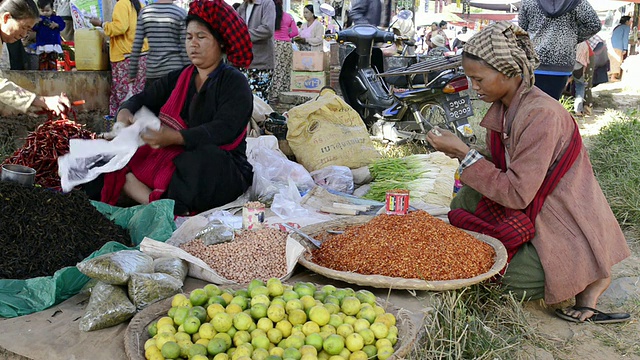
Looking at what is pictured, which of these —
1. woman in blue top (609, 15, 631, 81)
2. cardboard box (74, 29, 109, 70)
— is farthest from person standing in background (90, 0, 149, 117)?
woman in blue top (609, 15, 631, 81)

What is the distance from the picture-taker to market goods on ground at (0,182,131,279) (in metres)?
2.26

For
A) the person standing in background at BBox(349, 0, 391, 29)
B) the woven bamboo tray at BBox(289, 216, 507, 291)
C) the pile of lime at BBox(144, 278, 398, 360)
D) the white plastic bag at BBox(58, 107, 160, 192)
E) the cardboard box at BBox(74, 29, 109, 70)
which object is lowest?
the woven bamboo tray at BBox(289, 216, 507, 291)

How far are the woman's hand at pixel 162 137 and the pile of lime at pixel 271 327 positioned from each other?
134 cm

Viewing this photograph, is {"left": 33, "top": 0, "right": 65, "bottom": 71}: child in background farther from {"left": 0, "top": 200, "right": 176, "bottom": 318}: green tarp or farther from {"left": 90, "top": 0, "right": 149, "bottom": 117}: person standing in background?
{"left": 0, "top": 200, "right": 176, "bottom": 318}: green tarp

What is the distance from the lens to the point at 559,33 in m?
5.06

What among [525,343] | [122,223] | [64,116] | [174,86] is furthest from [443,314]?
[64,116]

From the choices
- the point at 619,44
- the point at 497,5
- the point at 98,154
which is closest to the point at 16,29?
the point at 98,154

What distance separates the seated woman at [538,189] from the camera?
2.36 metres

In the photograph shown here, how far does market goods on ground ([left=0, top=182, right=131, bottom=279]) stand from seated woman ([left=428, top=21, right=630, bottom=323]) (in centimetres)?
162

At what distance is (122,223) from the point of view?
284 cm

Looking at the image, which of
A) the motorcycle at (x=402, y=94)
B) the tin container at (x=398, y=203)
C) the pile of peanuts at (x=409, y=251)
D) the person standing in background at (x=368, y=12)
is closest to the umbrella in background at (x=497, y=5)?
the person standing in background at (x=368, y=12)

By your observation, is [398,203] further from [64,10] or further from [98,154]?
[64,10]

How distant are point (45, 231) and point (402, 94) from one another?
3.83m

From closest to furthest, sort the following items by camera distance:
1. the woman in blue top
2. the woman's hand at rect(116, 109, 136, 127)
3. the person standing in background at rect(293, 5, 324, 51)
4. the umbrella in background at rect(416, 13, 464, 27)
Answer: the woman's hand at rect(116, 109, 136, 127) < the person standing in background at rect(293, 5, 324, 51) < the woman in blue top < the umbrella in background at rect(416, 13, 464, 27)
